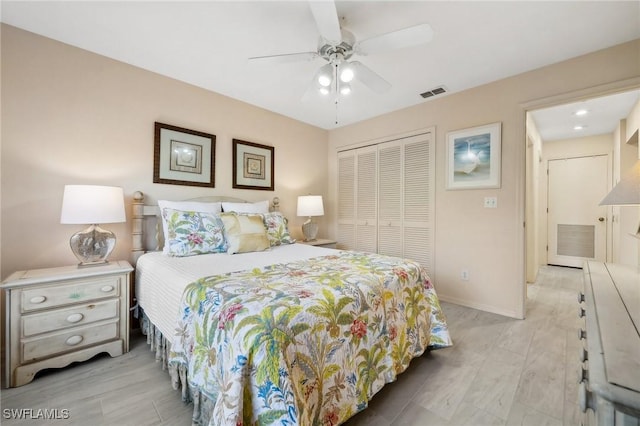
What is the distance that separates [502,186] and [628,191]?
1.72 meters

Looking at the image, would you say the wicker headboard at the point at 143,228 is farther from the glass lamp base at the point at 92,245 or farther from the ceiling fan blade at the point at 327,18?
the ceiling fan blade at the point at 327,18

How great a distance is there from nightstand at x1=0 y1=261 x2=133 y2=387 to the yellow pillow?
2.60 feet

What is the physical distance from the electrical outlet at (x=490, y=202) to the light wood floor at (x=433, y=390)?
1255 millimetres

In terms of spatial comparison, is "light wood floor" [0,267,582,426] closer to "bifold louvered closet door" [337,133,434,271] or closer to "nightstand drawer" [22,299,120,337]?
"nightstand drawer" [22,299,120,337]

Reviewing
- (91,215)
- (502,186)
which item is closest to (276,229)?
(91,215)

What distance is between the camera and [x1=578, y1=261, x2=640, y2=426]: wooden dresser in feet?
1.62

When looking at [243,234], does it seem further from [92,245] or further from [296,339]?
[296,339]

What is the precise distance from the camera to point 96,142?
2.28 meters

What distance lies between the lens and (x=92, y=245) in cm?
208

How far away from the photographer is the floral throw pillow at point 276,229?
2.80 meters

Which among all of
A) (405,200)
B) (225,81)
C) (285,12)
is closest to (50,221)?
(225,81)

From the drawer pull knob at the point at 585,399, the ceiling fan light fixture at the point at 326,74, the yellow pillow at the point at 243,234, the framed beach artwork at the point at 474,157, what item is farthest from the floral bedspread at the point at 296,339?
the framed beach artwork at the point at 474,157

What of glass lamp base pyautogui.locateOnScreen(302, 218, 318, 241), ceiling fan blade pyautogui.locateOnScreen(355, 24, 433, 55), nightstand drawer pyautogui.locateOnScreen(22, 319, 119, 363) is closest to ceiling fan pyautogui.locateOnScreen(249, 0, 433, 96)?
ceiling fan blade pyautogui.locateOnScreen(355, 24, 433, 55)

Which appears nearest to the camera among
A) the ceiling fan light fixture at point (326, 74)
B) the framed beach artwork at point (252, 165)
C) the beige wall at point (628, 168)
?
the ceiling fan light fixture at point (326, 74)
